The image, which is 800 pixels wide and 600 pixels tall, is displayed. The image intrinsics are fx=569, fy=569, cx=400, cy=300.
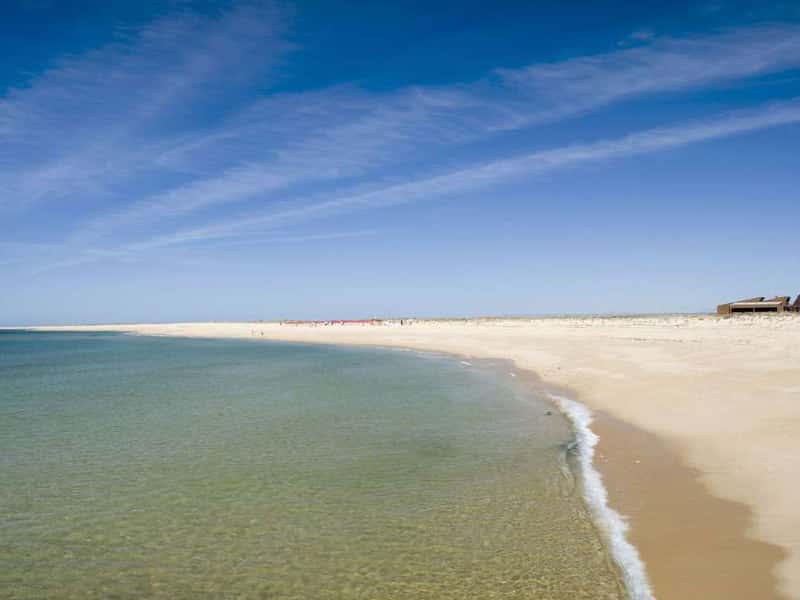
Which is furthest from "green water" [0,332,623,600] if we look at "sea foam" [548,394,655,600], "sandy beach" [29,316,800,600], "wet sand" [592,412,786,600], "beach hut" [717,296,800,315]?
"beach hut" [717,296,800,315]

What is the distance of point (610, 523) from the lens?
905 centimetres

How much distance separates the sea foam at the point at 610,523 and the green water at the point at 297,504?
0.21m

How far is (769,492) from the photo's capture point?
9.60 metres

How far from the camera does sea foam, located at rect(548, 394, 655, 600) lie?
7.07m

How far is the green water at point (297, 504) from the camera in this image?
24.4 ft

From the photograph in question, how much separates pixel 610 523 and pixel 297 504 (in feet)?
17.6

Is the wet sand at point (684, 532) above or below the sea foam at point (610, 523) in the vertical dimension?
above

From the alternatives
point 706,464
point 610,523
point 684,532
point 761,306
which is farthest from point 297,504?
point 761,306

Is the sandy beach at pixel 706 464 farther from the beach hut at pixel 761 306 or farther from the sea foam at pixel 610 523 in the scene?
the beach hut at pixel 761 306

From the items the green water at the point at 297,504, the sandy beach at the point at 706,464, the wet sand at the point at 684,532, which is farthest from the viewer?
the green water at the point at 297,504

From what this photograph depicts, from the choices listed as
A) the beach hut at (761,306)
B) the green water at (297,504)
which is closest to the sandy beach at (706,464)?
the green water at (297,504)

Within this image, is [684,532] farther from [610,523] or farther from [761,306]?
[761,306]

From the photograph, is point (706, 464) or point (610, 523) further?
point (706, 464)

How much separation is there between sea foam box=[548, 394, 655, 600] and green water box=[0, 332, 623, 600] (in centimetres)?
21
